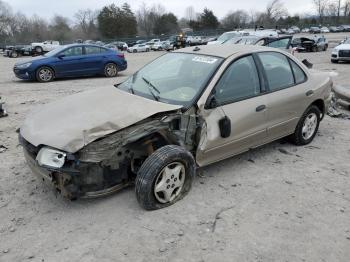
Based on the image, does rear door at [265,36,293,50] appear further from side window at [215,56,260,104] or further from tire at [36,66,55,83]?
side window at [215,56,260,104]

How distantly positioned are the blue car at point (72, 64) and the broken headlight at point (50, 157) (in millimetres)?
10329

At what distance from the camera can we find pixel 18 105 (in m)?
8.93

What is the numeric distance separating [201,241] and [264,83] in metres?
2.32

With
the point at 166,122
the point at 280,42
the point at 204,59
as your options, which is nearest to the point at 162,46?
the point at 280,42

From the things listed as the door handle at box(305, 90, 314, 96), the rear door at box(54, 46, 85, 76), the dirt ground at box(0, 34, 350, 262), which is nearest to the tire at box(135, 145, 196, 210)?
the dirt ground at box(0, 34, 350, 262)

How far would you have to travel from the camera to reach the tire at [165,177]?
11.8 feet

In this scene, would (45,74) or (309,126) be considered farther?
(45,74)

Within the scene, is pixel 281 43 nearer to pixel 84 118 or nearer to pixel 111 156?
pixel 84 118

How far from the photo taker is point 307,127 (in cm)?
564

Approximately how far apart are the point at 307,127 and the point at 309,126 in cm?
6

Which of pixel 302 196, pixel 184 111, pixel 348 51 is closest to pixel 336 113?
pixel 302 196

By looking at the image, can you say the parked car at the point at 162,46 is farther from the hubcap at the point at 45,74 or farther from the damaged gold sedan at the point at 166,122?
the damaged gold sedan at the point at 166,122

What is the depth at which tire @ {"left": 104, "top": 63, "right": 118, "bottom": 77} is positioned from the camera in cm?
1461

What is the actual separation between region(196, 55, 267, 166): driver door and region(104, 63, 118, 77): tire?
10661mm
